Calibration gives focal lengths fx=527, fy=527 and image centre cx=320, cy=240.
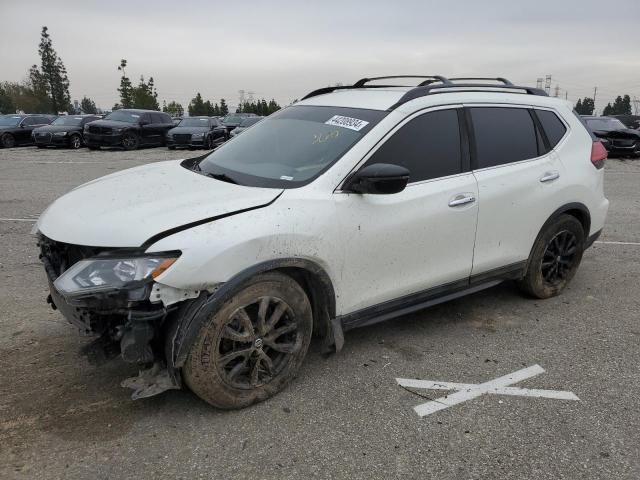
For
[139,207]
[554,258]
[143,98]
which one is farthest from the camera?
[143,98]

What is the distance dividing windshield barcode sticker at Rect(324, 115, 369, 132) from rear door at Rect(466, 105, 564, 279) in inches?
35.9

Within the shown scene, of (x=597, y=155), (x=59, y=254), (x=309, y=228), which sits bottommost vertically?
(x=59, y=254)

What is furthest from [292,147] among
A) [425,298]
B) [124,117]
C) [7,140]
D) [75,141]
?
[7,140]

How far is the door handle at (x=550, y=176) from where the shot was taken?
13.5 ft

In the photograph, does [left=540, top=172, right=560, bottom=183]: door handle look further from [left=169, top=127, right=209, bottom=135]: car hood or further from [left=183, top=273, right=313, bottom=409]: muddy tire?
[left=169, top=127, right=209, bottom=135]: car hood

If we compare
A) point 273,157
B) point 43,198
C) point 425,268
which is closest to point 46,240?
point 273,157

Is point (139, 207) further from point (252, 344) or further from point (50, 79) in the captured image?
point (50, 79)

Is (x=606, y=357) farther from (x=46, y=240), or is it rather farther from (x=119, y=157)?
(x=119, y=157)

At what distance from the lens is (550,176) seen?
4.18 meters

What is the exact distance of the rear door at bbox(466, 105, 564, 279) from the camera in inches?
149

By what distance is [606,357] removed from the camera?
3.64 m

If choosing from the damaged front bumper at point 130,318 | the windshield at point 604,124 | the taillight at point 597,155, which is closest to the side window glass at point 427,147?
the damaged front bumper at point 130,318

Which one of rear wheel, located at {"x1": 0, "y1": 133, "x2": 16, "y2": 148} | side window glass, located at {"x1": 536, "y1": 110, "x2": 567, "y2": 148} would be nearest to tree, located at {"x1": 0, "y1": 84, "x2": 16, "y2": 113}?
rear wheel, located at {"x1": 0, "y1": 133, "x2": 16, "y2": 148}

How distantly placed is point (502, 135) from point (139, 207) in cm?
268
